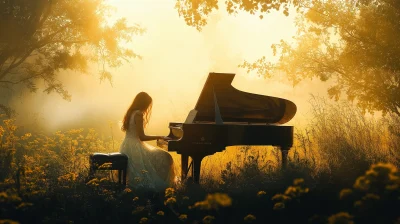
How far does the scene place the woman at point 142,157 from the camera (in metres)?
6.85

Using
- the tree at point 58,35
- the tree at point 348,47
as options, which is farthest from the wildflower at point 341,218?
the tree at point 58,35

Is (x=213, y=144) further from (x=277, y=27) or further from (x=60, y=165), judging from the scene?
(x=277, y=27)

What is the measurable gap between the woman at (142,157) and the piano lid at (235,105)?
0.90 meters

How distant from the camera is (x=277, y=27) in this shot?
48.1 metres

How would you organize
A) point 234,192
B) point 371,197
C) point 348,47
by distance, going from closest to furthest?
point 371,197 < point 234,192 < point 348,47

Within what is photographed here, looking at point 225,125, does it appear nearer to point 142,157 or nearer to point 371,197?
point 142,157

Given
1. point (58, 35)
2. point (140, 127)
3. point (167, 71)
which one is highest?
point (167, 71)

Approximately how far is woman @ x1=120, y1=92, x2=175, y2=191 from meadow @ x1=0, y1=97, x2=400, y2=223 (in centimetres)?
26

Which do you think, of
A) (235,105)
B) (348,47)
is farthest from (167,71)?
(235,105)

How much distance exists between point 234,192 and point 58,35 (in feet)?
36.2

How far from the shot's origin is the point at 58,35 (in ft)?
50.4

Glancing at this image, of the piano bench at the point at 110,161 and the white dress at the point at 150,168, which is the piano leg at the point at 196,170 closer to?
the white dress at the point at 150,168

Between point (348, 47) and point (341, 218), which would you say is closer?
point (341, 218)

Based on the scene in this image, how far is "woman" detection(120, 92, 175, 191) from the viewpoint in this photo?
22.5 feet
